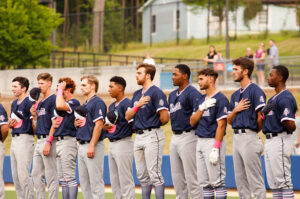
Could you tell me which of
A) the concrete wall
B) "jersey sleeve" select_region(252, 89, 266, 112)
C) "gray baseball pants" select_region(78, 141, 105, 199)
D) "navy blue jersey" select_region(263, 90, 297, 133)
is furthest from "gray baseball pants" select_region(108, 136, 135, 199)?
the concrete wall

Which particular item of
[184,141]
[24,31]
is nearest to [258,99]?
[184,141]

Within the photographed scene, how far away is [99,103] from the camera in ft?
34.0

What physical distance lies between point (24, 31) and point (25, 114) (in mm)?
13336

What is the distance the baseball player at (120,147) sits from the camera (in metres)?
10.2

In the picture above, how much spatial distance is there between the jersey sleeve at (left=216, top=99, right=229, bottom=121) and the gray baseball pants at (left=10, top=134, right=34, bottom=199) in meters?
3.55

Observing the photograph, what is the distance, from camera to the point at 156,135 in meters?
9.95

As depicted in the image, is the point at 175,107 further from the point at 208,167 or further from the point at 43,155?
the point at 43,155

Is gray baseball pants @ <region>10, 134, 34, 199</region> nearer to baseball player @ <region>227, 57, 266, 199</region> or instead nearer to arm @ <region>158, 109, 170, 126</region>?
arm @ <region>158, 109, 170, 126</region>

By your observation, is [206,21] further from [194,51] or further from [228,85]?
[228,85]

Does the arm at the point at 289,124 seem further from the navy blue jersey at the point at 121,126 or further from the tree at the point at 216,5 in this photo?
the tree at the point at 216,5

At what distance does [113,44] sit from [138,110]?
3124cm

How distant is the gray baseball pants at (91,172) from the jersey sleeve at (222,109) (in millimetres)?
2141

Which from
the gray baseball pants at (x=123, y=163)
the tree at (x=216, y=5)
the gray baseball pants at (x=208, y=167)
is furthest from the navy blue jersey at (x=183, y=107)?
the tree at (x=216, y=5)

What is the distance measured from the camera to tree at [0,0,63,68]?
2338 cm
